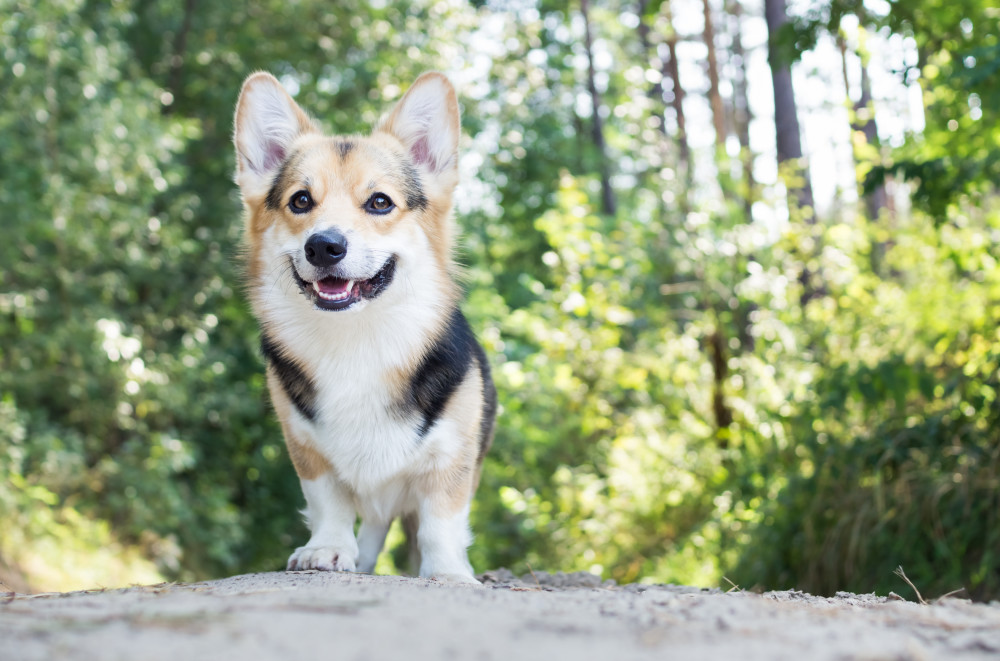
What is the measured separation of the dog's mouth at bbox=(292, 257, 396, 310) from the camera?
3555 millimetres

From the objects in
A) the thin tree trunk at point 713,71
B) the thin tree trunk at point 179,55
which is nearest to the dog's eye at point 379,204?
the thin tree trunk at point 179,55

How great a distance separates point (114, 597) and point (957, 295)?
6514 mm

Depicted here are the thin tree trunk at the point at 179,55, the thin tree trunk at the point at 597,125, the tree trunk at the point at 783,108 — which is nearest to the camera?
the tree trunk at the point at 783,108

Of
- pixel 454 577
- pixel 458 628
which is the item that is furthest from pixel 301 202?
pixel 458 628

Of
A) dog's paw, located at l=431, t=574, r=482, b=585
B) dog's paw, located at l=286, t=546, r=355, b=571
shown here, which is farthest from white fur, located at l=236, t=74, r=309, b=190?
dog's paw, located at l=431, t=574, r=482, b=585

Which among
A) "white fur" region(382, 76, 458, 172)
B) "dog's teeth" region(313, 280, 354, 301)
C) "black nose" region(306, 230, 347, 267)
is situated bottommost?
"dog's teeth" region(313, 280, 354, 301)

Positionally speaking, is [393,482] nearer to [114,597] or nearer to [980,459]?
[114,597]

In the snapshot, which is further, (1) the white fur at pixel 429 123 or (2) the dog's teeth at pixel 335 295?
(1) the white fur at pixel 429 123

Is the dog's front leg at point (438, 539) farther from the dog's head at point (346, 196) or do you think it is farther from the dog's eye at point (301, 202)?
the dog's eye at point (301, 202)

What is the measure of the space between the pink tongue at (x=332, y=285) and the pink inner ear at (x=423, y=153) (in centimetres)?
103

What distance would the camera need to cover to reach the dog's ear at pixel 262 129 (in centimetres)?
425

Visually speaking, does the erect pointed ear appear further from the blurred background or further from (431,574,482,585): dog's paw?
(431,574,482,585): dog's paw

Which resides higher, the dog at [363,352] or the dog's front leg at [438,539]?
the dog at [363,352]

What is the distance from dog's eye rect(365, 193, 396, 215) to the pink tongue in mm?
394
